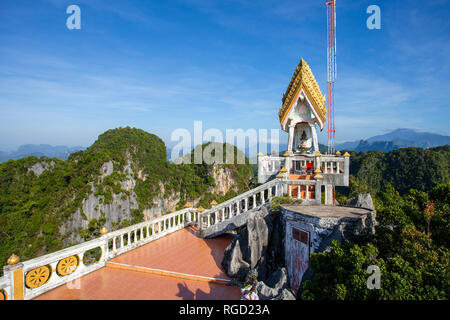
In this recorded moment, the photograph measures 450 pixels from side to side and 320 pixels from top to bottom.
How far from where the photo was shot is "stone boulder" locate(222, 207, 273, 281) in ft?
21.0

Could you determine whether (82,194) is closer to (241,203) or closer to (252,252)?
(241,203)

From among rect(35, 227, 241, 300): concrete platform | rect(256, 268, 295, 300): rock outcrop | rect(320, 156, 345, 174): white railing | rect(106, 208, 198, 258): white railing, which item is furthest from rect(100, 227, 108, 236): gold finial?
rect(320, 156, 345, 174): white railing

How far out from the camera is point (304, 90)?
33.2 feet

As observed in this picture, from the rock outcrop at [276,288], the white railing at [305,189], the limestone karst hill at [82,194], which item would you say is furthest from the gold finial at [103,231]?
the limestone karst hill at [82,194]

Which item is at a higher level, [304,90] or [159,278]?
[304,90]

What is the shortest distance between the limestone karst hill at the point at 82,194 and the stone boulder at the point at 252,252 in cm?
1832

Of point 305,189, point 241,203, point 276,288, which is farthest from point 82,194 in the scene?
point 276,288

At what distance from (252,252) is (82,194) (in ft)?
142

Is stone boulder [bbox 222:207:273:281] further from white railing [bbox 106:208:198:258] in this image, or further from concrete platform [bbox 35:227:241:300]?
white railing [bbox 106:208:198:258]

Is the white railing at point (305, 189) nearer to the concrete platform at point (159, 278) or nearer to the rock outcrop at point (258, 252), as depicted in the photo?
the rock outcrop at point (258, 252)

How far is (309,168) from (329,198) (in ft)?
5.93
